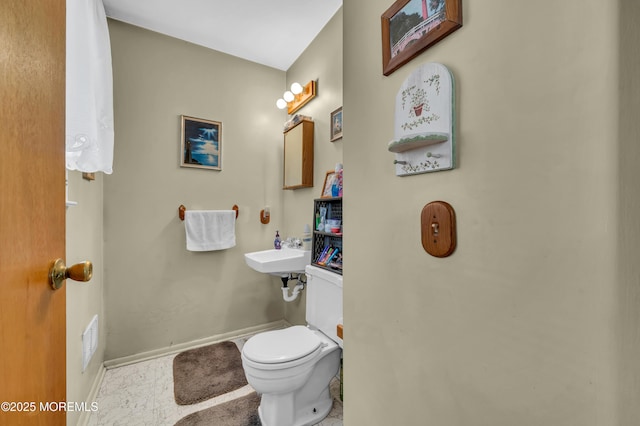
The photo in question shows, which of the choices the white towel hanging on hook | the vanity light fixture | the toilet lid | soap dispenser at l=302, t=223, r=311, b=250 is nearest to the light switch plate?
the toilet lid

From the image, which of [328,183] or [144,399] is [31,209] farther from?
[144,399]

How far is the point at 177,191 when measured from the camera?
7.19ft

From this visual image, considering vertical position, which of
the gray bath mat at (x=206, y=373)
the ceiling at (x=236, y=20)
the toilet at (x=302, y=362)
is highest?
the ceiling at (x=236, y=20)

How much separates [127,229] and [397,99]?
2115 millimetres

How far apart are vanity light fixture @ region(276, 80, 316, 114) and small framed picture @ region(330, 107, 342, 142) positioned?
361mm

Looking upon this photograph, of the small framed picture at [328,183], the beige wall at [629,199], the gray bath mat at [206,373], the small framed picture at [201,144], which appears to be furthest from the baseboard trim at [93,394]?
the beige wall at [629,199]

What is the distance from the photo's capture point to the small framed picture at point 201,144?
7.22ft

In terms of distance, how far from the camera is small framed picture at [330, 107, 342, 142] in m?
1.90

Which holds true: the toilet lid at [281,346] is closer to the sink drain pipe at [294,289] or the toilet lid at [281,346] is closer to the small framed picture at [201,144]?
the sink drain pipe at [294,289]

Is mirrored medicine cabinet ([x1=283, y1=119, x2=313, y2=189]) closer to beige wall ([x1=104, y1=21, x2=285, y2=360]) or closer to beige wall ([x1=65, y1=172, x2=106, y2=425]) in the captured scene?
beige wall ([x1=104, y1=21, x2=285, y2=360])

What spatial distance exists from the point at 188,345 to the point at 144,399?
57cm

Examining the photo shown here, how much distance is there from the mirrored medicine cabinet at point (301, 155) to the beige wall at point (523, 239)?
4.38 ft

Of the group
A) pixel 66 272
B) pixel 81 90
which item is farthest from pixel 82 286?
pixel 66 272

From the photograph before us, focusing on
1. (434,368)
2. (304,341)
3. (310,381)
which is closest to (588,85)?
(434,368)
